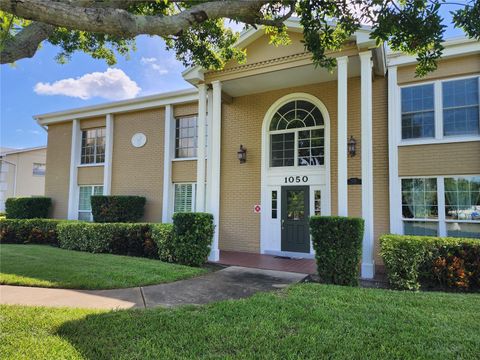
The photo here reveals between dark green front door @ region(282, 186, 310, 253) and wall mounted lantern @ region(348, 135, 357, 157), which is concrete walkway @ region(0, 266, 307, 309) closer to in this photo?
dark green front door @ region(282, 186, 310, 253)

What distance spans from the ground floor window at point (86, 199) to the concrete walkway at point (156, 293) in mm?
9747

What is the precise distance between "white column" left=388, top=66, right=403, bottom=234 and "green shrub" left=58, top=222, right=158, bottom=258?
7061 mm

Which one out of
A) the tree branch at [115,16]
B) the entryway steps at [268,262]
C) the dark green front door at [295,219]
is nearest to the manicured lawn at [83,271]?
the entryway steps at [268,262]

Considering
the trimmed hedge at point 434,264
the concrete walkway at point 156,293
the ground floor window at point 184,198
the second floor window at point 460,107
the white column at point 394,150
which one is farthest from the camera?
the ground floor window at point 184,198

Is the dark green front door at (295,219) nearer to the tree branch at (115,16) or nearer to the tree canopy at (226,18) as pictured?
the tree canopy at (226,18)

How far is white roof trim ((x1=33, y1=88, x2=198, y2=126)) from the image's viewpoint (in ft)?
44.9

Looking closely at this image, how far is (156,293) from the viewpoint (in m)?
6.19

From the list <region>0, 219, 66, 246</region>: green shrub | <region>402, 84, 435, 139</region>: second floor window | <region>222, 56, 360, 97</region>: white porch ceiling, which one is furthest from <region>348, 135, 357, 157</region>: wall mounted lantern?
<region>0, 219, 66, 246</region>: green shrub

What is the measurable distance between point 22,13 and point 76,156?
1465cm

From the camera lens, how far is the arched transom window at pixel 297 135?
10953 millimetres

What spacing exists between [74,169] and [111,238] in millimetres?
7023

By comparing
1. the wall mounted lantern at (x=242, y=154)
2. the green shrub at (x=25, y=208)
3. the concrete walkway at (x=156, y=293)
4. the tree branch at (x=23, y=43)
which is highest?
the tree branch at (x=23, y=43)

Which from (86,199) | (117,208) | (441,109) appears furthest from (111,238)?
(441,109)

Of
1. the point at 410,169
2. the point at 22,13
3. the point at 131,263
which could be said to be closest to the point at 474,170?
the point at 410,169
